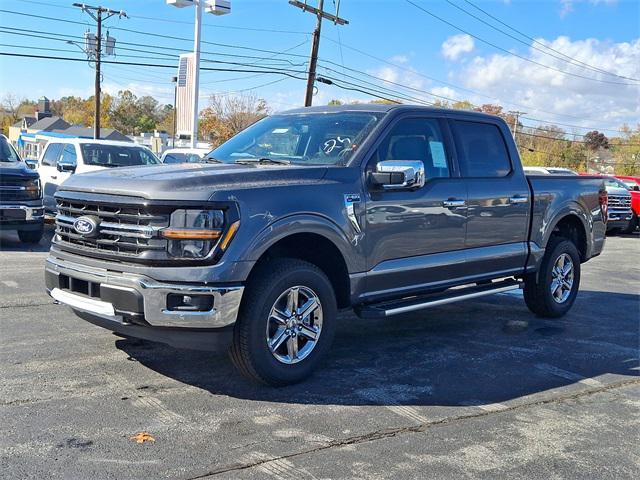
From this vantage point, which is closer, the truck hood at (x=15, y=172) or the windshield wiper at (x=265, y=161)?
the windshield wiper at (x=265, y=161)

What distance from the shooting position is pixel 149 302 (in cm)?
421

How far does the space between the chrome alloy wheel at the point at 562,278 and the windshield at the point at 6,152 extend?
9.33 metres

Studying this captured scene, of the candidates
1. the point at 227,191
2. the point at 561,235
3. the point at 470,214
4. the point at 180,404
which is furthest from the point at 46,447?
the point at 561,235

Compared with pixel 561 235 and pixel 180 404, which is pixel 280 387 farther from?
pixel 561 235

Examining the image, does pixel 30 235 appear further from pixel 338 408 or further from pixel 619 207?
pixel 619 207

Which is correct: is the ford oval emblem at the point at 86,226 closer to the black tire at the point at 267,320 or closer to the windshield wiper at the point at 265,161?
the black tire at the point at 267,320

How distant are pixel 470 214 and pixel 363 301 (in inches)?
58.7

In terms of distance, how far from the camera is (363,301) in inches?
209

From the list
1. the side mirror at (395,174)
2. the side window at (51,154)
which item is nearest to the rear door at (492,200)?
the side mirror at (395,174)

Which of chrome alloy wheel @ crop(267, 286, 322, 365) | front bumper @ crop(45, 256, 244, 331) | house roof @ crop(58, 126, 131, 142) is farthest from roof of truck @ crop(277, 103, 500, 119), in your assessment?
house roof @ crop(58, 126, 131, 142)

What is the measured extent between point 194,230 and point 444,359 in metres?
2.63

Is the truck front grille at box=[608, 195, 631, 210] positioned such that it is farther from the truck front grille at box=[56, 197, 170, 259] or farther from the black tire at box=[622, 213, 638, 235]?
the truck front grille at box=[56, 197, 170, 259]

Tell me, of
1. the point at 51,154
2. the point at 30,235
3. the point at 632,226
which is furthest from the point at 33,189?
the point at 632,226

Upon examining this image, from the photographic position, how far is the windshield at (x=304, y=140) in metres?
5.38
